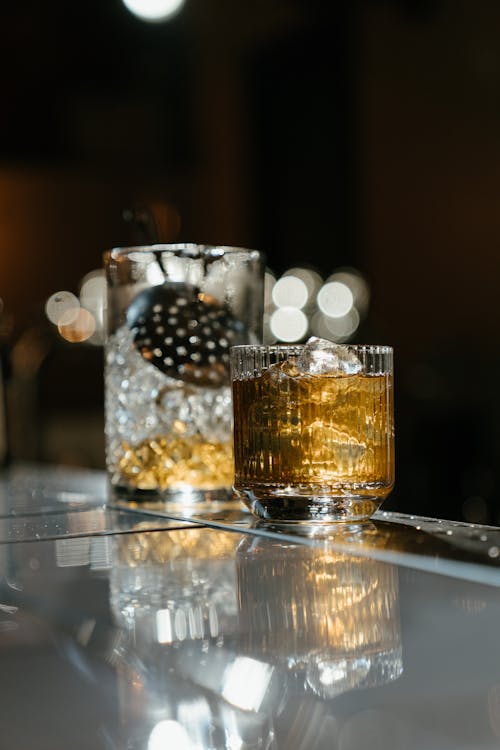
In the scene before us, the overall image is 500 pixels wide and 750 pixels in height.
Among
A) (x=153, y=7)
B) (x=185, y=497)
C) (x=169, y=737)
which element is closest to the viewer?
(x=169, y=737)

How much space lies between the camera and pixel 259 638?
0.34 m

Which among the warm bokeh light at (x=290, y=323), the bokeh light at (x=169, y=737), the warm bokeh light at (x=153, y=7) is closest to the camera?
the bokeh light at (x=169, y=737)

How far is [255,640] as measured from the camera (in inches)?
13.3

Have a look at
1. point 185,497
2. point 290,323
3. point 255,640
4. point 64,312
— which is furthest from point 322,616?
point 290,323

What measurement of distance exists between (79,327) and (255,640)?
1.68m

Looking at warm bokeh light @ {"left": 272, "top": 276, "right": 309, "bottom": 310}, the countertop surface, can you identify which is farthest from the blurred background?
the countertop surface

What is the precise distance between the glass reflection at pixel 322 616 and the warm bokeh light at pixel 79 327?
4.74 ft

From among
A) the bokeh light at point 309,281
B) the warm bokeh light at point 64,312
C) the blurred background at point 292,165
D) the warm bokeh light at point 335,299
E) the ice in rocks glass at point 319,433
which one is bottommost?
the ice in rocks glass at point 319,433

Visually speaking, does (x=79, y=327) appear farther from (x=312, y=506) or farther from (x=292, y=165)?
(x=292, y=165)

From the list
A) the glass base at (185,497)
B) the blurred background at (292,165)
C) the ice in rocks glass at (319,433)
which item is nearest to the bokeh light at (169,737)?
the ice in rocks glass at (319,433)

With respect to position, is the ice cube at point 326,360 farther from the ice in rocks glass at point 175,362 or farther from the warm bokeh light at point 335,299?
the warm bokeh light at point 335,299

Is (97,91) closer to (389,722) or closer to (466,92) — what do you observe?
(466,92)

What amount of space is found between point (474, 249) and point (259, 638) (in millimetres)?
3119

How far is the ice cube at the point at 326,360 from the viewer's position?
1.94ft
